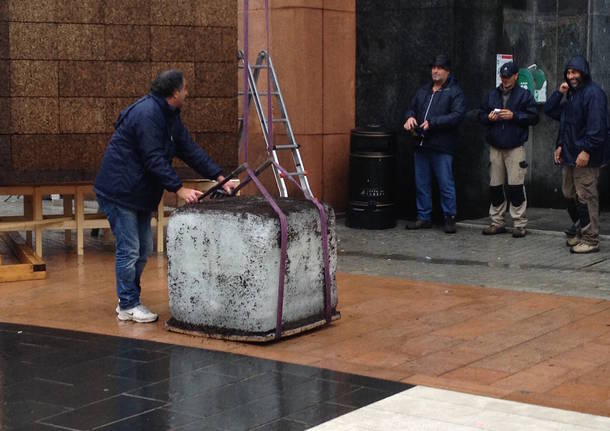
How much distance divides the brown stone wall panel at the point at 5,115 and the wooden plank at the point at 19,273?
1.45 metres

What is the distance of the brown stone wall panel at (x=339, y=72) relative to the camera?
14.4 meters

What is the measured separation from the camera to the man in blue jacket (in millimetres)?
8195

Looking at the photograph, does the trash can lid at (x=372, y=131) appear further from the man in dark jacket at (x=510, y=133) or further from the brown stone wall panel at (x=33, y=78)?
the brown stone wall panel at (x=33, y=78)

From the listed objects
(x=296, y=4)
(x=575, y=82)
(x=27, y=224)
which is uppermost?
(x=296, y=4)

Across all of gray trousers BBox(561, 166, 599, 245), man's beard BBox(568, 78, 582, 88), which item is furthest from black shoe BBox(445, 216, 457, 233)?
man's beard BBox(568, 78, 582, 88)

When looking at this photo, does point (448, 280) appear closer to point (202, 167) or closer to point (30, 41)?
point (202, 167)

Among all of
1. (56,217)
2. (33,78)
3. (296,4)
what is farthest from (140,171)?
(296,4)

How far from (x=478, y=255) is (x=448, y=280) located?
1.65m

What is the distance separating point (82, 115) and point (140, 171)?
3.25 meters

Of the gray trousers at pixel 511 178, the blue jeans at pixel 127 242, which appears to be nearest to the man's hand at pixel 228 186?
the blue jeans at pixel 127 242

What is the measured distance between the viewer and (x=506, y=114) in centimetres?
1266

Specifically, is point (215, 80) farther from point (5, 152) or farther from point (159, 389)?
point (159, 389)

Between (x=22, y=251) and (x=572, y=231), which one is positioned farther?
(x=572, y=231)

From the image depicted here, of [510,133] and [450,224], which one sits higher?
[510,133]
